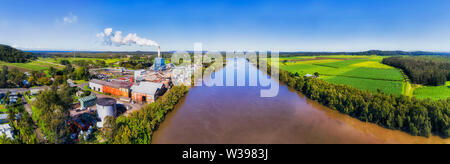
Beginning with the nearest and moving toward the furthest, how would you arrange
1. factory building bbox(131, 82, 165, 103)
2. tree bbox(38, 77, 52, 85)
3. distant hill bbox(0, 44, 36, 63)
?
factory building bbox(131, 82, 165, 103), tree bbox(38, 77, 52, 85), distant hill bbox(0, 44, 36, 63)

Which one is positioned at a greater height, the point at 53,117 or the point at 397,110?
the point at 53,117

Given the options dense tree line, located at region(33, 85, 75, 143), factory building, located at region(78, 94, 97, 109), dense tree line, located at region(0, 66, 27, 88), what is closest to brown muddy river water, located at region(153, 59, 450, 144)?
dense tree line, located at region(33, 85, 75, 143)

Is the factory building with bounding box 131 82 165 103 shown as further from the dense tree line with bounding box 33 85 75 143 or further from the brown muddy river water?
the dense tree line with bounding box 33 85 75 143

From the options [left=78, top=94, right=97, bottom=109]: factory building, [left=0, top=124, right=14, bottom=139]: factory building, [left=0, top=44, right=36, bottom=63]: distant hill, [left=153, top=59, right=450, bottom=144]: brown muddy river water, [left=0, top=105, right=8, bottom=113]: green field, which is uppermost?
[left=0, top=44, right=36, bottom=63]: distant hill

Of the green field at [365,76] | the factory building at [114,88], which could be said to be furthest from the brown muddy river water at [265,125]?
the green field at [365,76]

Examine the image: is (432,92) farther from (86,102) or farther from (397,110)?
(86,102)

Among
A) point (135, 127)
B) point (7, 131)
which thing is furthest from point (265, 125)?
point (7, 131)
